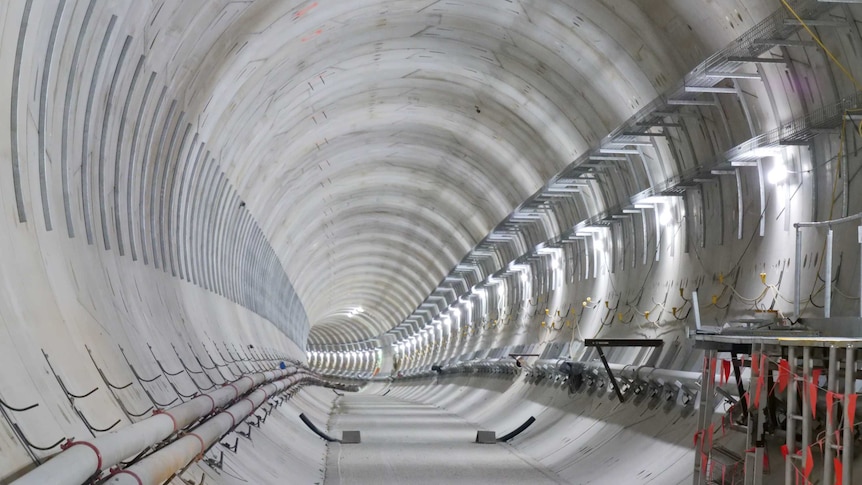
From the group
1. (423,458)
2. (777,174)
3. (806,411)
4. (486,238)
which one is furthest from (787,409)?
(486,238)

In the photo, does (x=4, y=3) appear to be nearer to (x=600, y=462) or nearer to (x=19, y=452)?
(x=19, y=452)

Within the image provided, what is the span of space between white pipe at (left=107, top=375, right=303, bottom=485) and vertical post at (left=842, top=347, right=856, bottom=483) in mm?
5193

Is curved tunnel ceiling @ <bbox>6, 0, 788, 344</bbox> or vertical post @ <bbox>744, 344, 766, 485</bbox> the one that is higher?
curved tunnel ceiling @ <bbox>6, 0, 788, 344</bbox>

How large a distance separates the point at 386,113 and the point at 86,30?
19.2m

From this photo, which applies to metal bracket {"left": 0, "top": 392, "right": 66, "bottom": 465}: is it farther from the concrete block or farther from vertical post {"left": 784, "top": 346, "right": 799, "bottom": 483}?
the concrete block

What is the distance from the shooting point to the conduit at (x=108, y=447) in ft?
17.9

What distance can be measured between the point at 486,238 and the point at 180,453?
81.7 feet

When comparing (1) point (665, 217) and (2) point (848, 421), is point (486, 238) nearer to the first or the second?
(1) point (665, 217)

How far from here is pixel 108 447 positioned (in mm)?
6461

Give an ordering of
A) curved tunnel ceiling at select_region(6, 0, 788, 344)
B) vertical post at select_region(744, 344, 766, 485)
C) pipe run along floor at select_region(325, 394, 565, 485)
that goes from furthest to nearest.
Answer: pipe run along floor at select_region(325, 394, 565, 485), curved tunnel ceiling at select_region(6, 0, 788, 344), vertical post at select_region(744, 344, 766, 485)

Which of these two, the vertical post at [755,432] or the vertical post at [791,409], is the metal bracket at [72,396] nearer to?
the vertical post at [791,409]

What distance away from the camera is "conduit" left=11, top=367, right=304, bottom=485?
5.46 metres

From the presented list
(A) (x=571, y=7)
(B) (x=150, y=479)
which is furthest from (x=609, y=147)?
(B) (x=150, y=479)

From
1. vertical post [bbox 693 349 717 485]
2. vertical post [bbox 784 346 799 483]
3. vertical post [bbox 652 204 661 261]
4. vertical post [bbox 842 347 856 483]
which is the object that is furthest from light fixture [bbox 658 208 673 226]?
vertical post [bbox 842 347 856 483]
